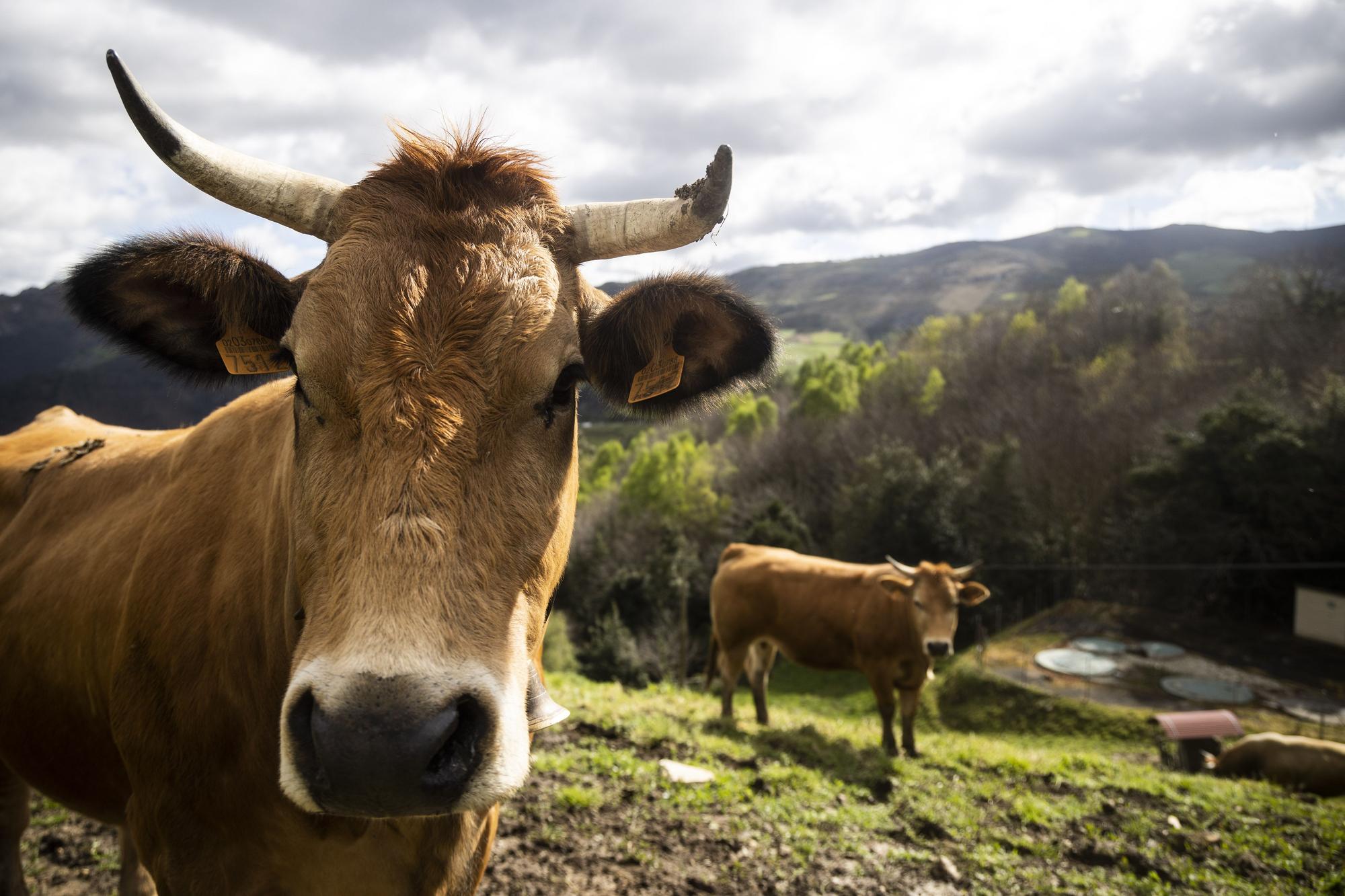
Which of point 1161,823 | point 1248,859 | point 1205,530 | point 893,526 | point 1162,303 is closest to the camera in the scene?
point 1248,859

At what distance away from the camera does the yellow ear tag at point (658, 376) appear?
254cm

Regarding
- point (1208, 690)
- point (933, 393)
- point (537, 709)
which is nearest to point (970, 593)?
point (537, 709)

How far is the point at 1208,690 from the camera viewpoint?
2128 centimetres

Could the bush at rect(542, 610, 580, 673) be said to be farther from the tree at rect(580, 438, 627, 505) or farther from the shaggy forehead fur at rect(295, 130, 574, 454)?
the tree at rect(580, 438, 627, 505)

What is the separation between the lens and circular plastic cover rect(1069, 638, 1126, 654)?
25.5m

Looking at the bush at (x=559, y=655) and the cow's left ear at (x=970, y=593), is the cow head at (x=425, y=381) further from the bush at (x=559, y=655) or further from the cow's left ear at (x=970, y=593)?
the bush at (x=559, y=655)

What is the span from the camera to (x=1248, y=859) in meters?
5.70

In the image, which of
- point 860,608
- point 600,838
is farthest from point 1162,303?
point 600,838

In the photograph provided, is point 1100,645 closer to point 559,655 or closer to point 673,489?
point 559,655

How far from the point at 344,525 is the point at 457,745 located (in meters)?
0.57

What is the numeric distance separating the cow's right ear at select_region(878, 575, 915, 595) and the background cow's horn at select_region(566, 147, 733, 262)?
9722 mm

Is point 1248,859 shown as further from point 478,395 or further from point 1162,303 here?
point 1162,303

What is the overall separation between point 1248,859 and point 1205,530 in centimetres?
2912

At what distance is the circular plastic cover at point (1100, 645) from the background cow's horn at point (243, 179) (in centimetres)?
2875
